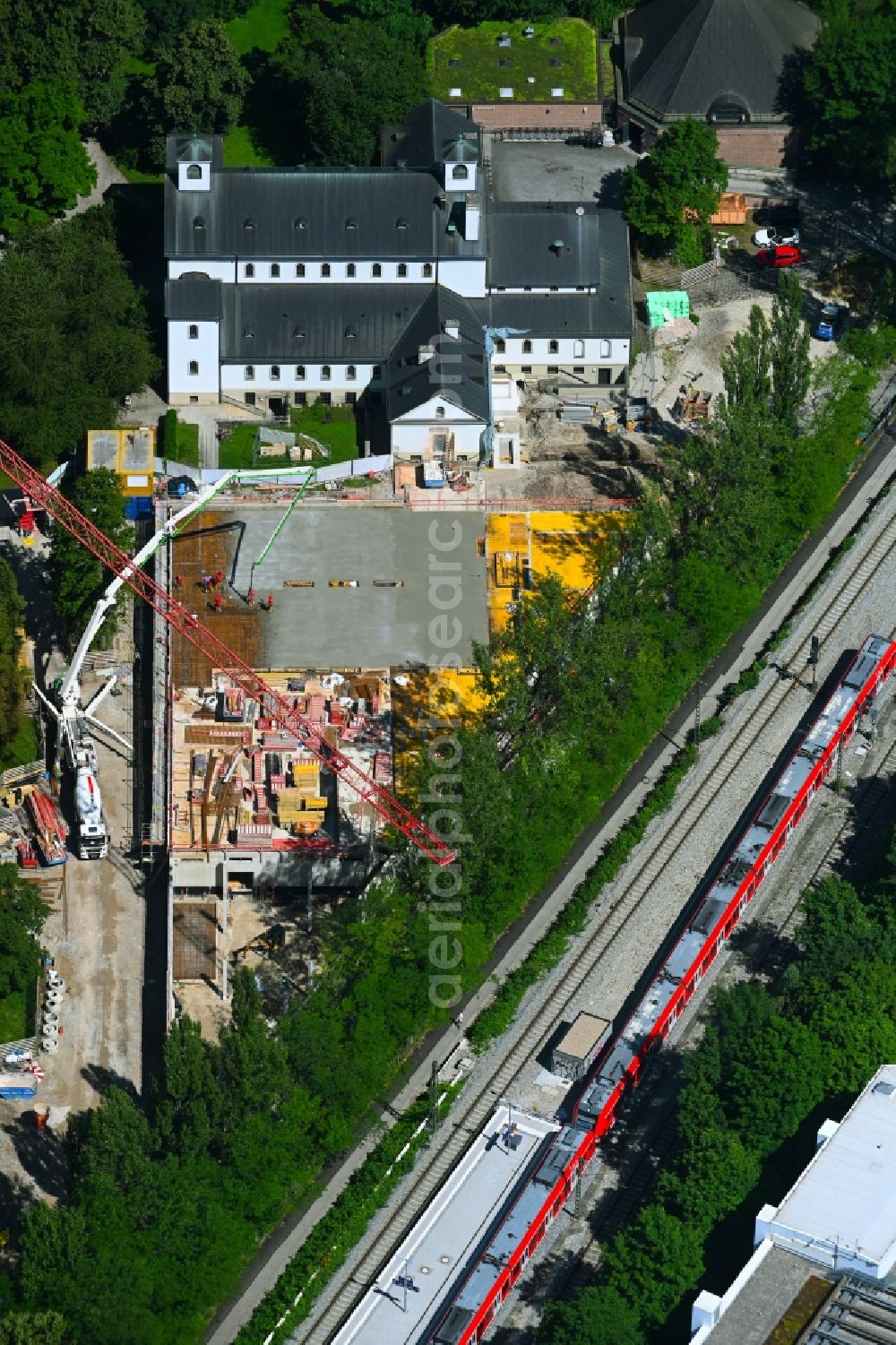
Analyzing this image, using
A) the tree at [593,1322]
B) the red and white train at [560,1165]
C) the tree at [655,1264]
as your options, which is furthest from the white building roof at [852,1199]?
the red and white train at [560,1165]

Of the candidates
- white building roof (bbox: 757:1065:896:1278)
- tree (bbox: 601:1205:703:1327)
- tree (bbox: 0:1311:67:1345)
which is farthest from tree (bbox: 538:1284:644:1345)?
tree (bbox: 0:1311:67:1345)

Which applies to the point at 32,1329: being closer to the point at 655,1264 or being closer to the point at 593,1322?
the point at 593,1322

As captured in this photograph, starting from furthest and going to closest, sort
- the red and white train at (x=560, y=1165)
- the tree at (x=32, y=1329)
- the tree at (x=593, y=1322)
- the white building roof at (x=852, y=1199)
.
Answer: the red and white train at (x=560, y=1165)
the white building roof at (x=852, y=1199)
the tree at (x=593, y=1322)
the tree at (x=32, y=1329)

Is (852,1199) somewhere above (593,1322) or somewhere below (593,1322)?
above

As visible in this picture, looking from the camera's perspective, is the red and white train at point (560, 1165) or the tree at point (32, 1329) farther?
the red and white train at point (560, 1165)

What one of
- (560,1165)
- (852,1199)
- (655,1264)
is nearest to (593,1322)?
(655,1264)

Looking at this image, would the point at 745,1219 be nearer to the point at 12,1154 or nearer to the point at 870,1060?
the point at 870,1060

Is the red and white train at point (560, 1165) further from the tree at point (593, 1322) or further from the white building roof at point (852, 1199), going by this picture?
the white building roof at point (852, 1199)

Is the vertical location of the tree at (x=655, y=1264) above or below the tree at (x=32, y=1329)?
above
